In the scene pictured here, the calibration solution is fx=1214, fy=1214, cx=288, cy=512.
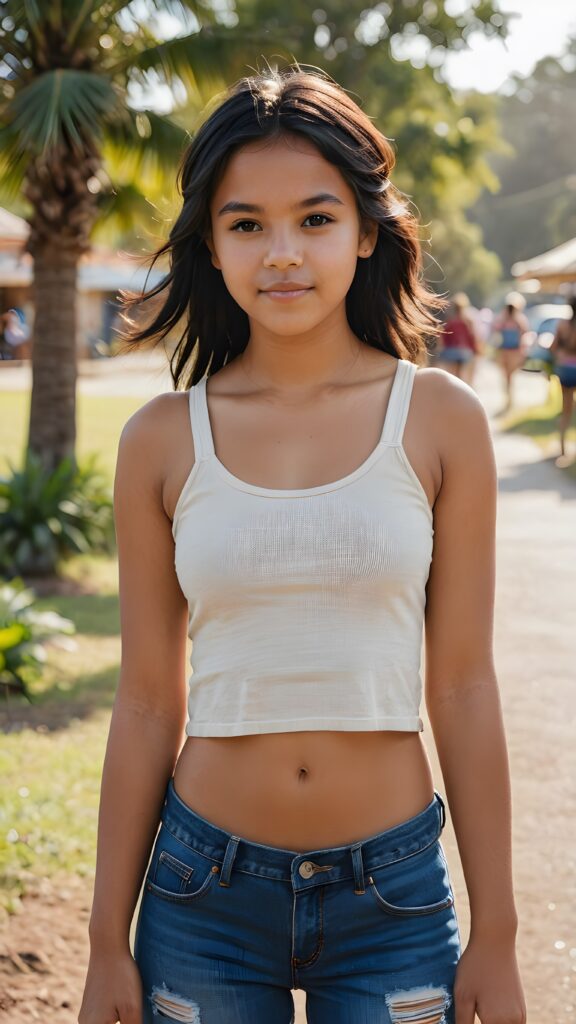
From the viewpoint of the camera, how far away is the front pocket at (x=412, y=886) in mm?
1593

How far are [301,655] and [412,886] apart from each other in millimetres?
340

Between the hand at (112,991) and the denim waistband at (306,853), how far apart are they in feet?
0.65

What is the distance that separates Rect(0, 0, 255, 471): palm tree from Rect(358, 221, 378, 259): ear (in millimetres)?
7596

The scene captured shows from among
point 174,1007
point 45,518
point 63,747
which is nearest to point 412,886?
point 174,1007

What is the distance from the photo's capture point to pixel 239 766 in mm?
1658

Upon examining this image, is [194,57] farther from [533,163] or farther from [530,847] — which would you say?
[533,163]

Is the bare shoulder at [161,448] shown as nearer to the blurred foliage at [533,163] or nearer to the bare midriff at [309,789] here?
the bare midriff at [309,789]

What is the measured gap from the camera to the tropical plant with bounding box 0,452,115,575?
9.45m

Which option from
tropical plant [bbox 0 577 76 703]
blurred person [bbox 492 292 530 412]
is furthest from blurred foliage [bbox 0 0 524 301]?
blurred person [bbox 492 292 530 412]

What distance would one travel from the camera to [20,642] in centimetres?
619

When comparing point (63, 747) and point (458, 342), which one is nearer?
point (63, 747)

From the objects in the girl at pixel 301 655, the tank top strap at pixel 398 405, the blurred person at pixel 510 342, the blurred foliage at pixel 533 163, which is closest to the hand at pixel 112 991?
the girl at pixel 301 655

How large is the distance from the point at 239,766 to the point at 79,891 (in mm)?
2321

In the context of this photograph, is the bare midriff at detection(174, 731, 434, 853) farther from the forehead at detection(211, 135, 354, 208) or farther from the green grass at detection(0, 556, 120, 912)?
the green grass at detection(0, 556, 120, 912)
